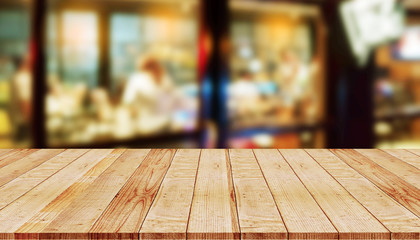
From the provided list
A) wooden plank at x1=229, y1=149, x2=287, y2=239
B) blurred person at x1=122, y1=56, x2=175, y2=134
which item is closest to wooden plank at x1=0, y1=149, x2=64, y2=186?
blurred person at x1=122, y1=56, x2=175, y2=134

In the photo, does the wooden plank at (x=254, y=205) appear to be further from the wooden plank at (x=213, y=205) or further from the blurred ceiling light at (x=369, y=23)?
the blurred ceiling light at (x=369, y=23)

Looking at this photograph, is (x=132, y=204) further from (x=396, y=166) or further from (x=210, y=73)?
(x=210, y=73)

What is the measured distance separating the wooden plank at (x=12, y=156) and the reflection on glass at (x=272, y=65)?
5.40ft


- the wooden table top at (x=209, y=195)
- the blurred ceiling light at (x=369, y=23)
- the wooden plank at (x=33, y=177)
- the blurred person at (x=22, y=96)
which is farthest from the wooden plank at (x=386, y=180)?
the blurred person at (x=22, y=96)

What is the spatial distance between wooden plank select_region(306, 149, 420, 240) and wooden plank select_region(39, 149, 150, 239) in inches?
44.3

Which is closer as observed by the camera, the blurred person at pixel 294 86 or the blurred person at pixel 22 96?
the blurred person at pixel 22 96

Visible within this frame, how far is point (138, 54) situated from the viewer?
4059 mm

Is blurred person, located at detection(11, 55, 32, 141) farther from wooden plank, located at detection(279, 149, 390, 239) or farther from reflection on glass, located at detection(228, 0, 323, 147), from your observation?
wooden plank, located at detection(279, 149, 390, 239)

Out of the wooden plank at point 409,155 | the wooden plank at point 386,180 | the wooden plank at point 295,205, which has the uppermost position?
the wooden plank at point 295,205

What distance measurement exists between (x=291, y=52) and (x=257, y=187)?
6.65ft

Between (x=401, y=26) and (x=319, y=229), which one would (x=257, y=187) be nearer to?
(x=319, y=229)

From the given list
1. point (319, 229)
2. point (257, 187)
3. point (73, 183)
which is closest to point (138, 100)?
point (73, 183)

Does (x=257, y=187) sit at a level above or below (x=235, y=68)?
below

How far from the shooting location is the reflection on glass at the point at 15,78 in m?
3.87
